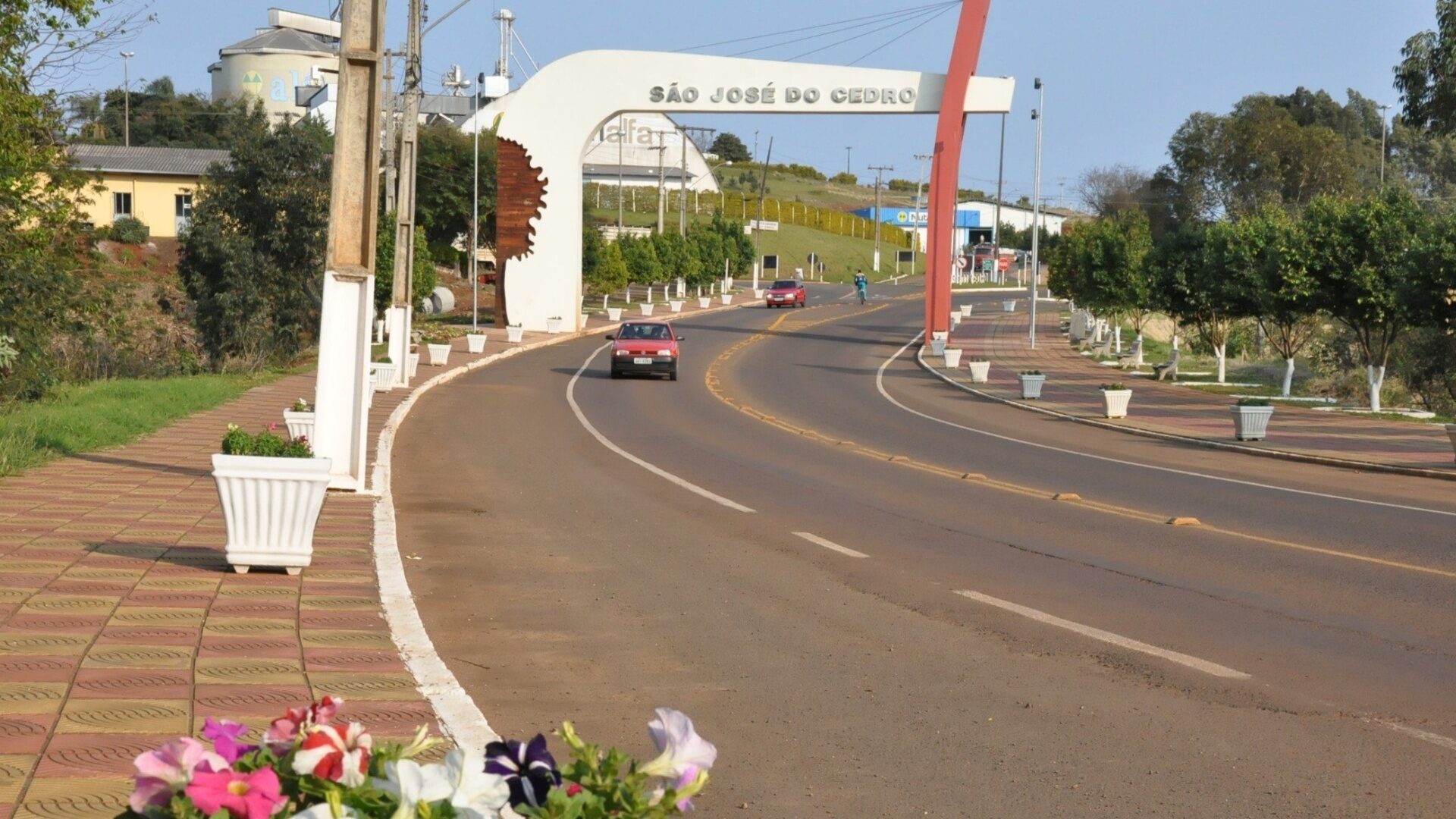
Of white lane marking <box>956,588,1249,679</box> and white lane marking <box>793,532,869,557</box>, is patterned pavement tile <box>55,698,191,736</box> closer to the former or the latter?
white lane marking <box>956,588,1249,679</box>

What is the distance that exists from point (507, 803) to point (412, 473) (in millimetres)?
16364

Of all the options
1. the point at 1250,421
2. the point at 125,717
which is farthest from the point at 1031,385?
the point at 125,717

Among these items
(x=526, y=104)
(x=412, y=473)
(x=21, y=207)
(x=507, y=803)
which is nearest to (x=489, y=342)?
(x=526, y=104)

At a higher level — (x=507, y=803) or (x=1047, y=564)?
(x=507, y=803)

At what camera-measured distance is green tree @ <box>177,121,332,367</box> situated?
38.9 meters

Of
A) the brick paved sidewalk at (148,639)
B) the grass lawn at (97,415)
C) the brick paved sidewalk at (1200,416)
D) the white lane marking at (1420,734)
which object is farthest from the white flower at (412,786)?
the brick paved sidewalk at (1200,416)

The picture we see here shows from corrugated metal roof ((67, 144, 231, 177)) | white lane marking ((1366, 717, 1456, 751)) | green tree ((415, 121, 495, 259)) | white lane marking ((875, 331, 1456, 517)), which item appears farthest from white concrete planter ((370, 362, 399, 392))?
green tree ((415, 121, 495, 259))

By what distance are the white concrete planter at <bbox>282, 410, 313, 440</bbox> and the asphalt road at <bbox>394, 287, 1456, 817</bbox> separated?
1.31 m

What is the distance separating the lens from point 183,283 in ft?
135

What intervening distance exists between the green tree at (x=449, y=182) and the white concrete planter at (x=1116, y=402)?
5316 centimetres

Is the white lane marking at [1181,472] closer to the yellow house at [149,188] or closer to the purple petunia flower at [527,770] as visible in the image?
the purple petunia flower at [527,770]

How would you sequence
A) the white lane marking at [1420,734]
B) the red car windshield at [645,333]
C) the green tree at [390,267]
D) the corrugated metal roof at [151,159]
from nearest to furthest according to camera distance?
the white lane marking at [1420,734]
the red car windshield at [645,333]
the green tree at [390,267]
the corrugated metal roof at [151,159]

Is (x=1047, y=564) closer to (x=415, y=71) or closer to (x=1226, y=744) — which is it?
(x=1226, y=744)

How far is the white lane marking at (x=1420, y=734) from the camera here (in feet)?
22.0
